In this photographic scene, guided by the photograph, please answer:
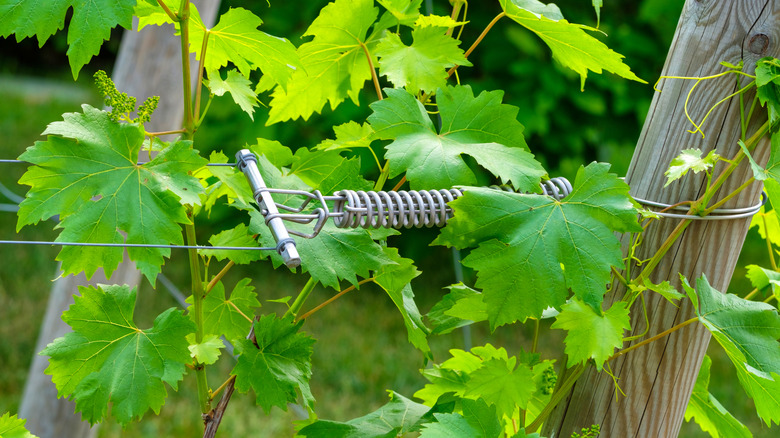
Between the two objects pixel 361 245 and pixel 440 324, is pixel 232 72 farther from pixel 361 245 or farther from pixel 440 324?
pixel 440 324

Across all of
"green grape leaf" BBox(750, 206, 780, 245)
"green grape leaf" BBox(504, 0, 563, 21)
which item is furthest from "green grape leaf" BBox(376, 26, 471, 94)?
"green grape leaf" BBox(750, 206, 780, 245)

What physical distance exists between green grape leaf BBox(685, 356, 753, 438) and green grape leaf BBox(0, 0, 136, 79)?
101 cm

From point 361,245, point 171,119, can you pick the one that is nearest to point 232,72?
point 361,245

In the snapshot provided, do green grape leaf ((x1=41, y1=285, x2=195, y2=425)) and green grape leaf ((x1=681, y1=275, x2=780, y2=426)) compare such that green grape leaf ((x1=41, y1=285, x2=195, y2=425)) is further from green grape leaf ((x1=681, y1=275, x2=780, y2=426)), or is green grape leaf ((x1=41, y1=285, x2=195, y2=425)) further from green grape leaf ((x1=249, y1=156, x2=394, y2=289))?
green grape leaf ((x1=681, y1=275, x2=780, y2=426))

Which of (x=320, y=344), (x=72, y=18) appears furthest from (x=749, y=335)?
(x=320, y=344)

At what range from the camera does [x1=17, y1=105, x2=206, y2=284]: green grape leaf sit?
2.65ft

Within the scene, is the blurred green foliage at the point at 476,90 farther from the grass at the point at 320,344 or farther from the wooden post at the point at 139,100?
the wooden post at the point at 139,100

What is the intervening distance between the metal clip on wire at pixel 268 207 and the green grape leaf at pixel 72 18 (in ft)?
0.67

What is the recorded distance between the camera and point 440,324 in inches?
43.5

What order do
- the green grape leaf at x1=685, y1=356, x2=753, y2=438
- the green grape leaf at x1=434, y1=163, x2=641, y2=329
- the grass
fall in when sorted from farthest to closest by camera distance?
the grass < the green grape leaf at x1=685, y1=356, x2=753, y2=438 < the green grape leaf at x1=434, y1=163, x2=641, y2=329

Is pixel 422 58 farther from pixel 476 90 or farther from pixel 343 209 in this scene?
pixel 476 90

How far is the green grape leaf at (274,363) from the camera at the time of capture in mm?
923

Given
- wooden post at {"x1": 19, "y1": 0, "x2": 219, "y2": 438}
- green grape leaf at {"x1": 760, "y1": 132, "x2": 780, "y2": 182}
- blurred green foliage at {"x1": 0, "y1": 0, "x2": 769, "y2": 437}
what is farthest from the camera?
blurred green foliage at {"x1": 0, "y1": 0, "x2": 769, "y2": 437}

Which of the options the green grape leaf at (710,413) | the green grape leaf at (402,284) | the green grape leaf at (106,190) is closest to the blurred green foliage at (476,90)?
the green grape leaf at (710,413)
